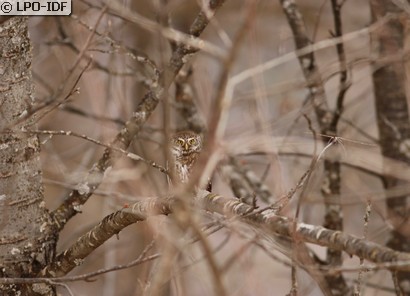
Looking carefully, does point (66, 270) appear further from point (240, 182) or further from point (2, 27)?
point (240, 182)

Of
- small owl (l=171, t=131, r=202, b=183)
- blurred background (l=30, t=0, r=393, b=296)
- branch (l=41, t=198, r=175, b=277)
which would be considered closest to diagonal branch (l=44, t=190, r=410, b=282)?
branch (l=41, t=198, r=175, b=277)

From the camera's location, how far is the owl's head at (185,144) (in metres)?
4.53

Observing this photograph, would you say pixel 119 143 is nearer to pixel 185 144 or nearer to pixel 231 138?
pixel 231 138

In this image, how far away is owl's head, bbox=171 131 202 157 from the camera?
4.53 meters

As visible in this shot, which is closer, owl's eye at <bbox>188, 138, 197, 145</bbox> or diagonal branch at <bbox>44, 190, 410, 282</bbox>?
diagonal branch at <bbox>44, 190, 410, 282</bbox>

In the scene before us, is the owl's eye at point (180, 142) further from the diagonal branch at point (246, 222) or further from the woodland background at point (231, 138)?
the diagonal branch at point (246, 222)

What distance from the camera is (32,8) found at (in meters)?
3.19

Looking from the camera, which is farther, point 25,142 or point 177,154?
point 177,154

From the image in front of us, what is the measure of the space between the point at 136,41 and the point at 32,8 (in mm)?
4350

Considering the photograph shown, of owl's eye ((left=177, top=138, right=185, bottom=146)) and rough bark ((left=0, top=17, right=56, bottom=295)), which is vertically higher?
owl's eye ((left=177, top=138, right=185, bottom=146))

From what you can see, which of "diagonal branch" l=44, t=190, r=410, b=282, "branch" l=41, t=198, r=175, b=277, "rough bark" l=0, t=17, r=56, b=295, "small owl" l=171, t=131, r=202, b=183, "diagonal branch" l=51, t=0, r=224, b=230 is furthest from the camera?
"small owl" l=171, t=131, r=202, b=183

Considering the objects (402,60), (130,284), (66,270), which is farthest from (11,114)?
(130,284)

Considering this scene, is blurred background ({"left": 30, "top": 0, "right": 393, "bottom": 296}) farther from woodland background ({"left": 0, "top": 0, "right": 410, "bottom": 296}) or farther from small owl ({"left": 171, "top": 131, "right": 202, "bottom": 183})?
small owl ({"left": 171, "top": 131, "right": 202, "bottom": 183})

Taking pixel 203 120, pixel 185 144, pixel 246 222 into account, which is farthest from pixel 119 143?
pixel 203 120
